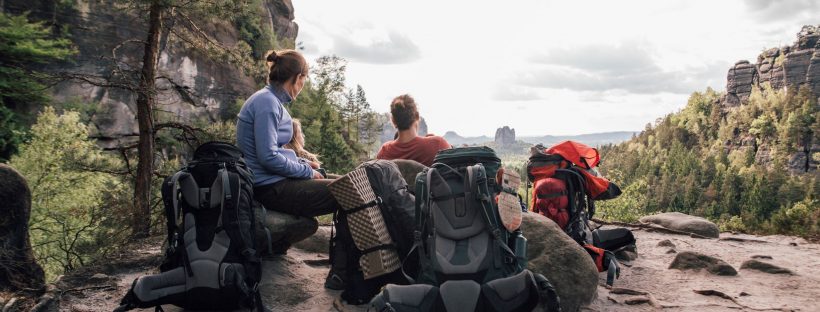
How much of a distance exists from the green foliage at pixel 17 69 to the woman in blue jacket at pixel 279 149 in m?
29.1

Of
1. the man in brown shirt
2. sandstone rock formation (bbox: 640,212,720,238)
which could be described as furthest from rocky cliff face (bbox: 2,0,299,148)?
the man in brown shirt

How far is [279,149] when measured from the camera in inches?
205

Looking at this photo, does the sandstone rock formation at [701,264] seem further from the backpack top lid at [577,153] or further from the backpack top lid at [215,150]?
the backpack top lid at [215,150]

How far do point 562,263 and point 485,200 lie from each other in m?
1.67

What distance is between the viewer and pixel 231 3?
416 inches

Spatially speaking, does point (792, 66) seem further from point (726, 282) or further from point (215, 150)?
point (215, 150)

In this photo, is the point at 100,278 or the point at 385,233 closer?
the point at 385,233

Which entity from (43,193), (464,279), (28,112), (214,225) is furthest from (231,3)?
(28,112)

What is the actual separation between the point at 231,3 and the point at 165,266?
24.3 feet

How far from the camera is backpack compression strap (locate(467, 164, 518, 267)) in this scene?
4.18 meters

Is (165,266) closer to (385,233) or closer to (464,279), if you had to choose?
(385,233)

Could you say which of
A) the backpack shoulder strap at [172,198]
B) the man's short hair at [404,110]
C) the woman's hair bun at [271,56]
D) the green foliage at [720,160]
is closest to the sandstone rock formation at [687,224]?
the man's short hair at [404,110]

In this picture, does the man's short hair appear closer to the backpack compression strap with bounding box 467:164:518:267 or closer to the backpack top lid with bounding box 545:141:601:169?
the backpack top lid with bounding box 545:141:601:169

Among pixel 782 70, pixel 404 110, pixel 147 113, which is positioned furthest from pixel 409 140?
pixel 782 70
